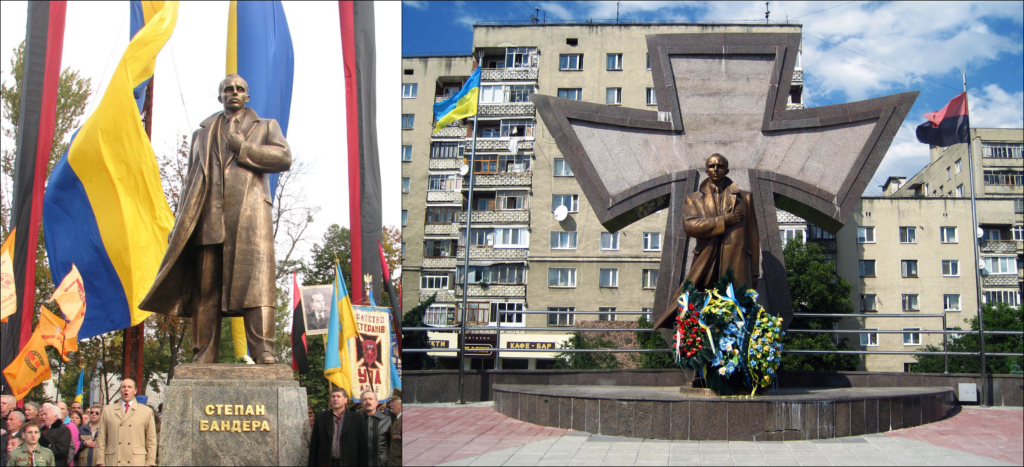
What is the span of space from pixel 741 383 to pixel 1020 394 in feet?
15.8

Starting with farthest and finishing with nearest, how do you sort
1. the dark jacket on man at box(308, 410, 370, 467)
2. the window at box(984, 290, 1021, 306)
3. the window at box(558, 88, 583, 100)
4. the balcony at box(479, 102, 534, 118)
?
1. the window at box(984, 290, 1021, 306)
2. the window at box(558, 88, 583, 100)
3. the balcony at box(479, 102, 534, 118)
4. the dark jacket on man at box(308, 410, 370, 467)

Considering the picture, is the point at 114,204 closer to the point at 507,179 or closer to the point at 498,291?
the point at 498,291

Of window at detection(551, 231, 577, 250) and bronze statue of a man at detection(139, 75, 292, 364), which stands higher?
window at detection(551, 231, 577, 250)

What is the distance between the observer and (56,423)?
7.19 m

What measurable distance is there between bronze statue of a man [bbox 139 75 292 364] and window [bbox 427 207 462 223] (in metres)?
31.1

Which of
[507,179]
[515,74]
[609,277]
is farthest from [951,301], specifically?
[515,74]

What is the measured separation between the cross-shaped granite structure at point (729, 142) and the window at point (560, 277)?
90.7ft

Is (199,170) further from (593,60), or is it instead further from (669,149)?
(593,60)

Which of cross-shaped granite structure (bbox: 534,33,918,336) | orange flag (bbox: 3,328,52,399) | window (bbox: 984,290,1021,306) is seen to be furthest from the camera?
window (bbox: 984,290,1021,306)

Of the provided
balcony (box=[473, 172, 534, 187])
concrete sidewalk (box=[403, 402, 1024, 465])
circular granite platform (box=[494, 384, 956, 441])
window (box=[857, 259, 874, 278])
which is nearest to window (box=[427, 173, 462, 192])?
balcony (box=[473, 172, 534, 187])

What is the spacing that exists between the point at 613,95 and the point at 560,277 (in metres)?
9.64

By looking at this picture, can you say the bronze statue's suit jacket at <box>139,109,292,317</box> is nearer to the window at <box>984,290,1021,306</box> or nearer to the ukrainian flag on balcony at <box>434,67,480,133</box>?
the ukrainian flag on balcony at <box>434,67,480,133</box>

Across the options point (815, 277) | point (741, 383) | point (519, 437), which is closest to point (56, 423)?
point (519, 437)

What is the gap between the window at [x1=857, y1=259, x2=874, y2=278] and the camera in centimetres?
3909
